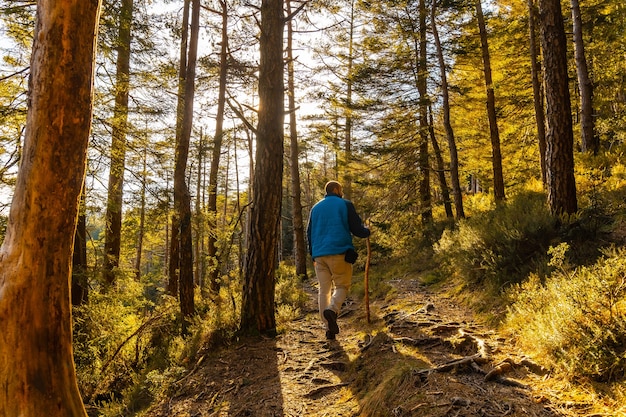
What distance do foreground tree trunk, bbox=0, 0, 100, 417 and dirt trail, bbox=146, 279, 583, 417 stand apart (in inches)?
73.6

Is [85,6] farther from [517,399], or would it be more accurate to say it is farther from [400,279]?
[400,279]

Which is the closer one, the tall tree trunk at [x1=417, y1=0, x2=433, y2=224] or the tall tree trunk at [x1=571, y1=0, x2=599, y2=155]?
the tall tree trunk at [x1=571, y1=0, x2=599, y2=155]

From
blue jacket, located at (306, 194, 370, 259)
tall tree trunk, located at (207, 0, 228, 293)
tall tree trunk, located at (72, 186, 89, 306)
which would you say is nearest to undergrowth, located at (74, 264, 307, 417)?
tall tree trunk, located at (72, 186, 89, 306)

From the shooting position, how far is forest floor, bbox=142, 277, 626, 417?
2.82 m

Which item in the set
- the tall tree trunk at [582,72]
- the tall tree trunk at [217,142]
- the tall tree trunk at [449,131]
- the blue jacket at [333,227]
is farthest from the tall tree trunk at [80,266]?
the tall tree trunk at [582,72]

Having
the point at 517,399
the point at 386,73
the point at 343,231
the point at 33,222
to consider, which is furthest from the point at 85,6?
the point at 386,73

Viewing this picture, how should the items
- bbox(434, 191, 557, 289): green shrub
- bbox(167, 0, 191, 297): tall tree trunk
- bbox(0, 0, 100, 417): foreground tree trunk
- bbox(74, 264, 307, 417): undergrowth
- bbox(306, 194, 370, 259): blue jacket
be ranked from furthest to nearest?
bbox(167, 0, 191, 297): tall tree trunk < bbox(434, 191, 557, 289): green shrub < bbox(306, 194, 370, 259): blue jacket < bbox(74, 264, 307, 417): undergrowth < bbox(0, 0, 100, 417): foreground tree trunk

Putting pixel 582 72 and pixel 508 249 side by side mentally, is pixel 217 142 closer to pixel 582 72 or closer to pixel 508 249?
pixel 508 249

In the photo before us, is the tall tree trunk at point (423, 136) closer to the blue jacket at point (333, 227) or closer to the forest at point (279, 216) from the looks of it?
the forest at point (279, 216)

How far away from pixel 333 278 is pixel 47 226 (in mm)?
3808

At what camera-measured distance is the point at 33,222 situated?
2.49 meters

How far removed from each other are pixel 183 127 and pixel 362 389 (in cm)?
748

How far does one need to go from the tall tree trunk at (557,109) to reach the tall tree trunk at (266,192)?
494cm

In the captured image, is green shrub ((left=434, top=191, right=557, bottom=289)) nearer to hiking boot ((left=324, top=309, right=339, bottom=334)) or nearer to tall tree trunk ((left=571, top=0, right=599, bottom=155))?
hiking boot ((left=324, top=309, right=339, bottom=334))
